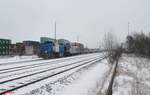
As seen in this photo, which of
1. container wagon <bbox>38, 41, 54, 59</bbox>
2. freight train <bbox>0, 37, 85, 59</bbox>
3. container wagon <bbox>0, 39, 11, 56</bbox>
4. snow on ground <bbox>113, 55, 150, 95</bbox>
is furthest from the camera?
container wagon <bbox>0, 39, 11, 56</bbox>

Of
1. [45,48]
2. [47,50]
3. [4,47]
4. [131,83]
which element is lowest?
[131,83]

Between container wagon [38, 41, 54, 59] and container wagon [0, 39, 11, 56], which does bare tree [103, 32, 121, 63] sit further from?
container wagon [0, 39, 11, 56]

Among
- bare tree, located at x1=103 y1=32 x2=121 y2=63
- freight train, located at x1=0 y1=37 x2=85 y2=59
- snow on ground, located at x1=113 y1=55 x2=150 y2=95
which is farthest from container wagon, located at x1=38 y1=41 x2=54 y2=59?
snow on ground, located at x1=113 y1=55 x2=150 y2=95

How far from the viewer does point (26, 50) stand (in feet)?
203

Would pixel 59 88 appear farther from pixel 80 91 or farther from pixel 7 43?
pixel 7 43

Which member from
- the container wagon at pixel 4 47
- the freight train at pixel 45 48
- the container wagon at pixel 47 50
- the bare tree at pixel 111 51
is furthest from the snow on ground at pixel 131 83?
the container wagon at pixel 4 47

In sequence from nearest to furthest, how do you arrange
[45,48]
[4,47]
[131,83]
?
[131,83]
[45,48]
[4,47]

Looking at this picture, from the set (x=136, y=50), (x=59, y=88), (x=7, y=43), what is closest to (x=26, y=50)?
(x=7, y=43)

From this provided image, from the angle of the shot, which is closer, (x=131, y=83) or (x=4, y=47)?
(x=131, y=83)

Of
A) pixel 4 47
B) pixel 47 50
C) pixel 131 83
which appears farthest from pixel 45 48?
pixel 131 83

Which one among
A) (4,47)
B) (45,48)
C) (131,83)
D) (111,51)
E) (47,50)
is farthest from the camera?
(4,47)

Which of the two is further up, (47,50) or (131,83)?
(47,50)

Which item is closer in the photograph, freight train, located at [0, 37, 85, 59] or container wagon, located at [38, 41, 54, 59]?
container wagon, located at [38, 41, 54, 59]

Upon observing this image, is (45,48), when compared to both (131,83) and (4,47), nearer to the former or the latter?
(4,47)
